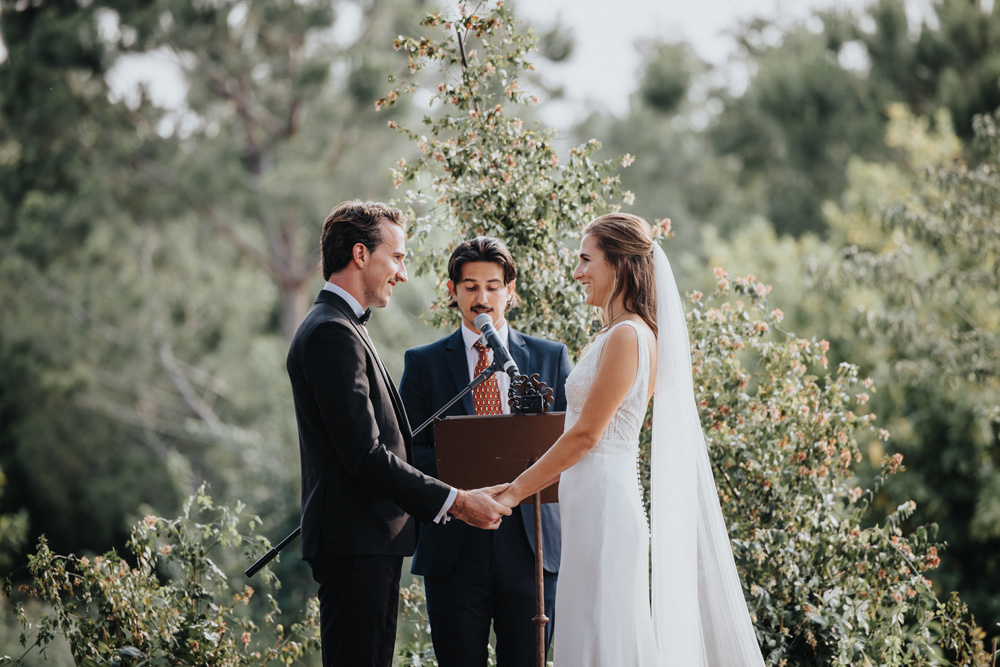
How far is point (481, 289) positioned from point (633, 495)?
1074mm

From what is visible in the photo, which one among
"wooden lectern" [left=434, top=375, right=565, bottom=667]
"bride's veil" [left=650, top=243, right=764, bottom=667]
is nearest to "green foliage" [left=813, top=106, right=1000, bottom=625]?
"bride's veil" [left=650, top=243, right=764, bottom=667]

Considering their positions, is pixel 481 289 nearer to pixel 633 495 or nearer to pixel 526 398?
pixel 526 398

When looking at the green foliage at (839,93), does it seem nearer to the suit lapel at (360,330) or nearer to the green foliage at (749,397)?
the green foliage at (749,397)

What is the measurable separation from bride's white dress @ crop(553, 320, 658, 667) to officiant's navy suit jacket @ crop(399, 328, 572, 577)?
0.31 meters

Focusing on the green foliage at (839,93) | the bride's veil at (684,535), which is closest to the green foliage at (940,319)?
the green foliage at (839,93)

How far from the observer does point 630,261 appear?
3.67 m

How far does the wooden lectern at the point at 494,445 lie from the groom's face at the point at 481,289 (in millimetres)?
540

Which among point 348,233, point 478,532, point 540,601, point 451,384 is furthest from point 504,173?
point 540,601

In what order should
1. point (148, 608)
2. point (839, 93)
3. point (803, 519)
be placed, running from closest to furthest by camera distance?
point (148, 608) → point (803, 519) → point (839, 93)

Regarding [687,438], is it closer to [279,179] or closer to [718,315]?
[718,315]

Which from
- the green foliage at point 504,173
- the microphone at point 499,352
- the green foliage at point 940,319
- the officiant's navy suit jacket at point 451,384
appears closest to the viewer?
the microphone at point 499,352

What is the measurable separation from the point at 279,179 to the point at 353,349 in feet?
44.5

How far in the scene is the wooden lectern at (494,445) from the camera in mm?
3520

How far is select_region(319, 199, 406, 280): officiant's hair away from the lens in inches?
137
